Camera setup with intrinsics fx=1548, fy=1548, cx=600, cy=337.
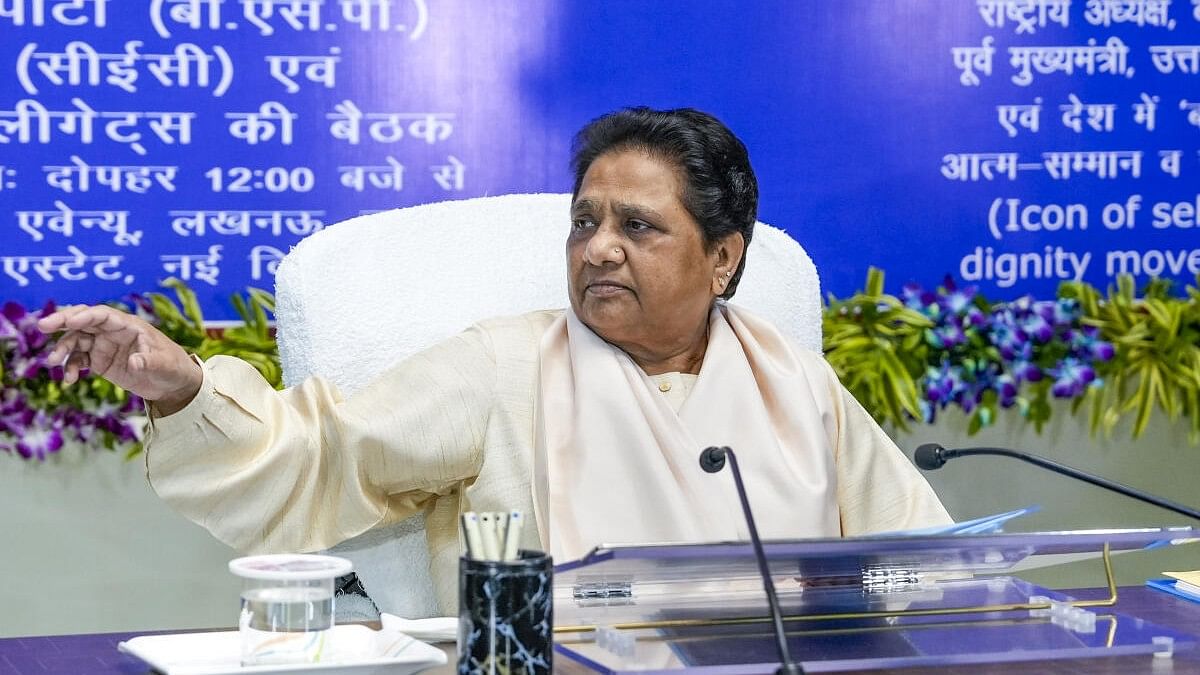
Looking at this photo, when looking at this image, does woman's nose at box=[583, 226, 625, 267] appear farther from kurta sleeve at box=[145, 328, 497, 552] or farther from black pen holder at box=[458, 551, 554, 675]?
black pen holder at box=[458, 551, 554, 675]

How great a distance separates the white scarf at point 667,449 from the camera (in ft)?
7.52

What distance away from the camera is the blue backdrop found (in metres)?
3.32

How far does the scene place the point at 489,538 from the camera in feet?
4.50

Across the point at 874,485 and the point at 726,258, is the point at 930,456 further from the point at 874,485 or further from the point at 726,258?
the point at 726,258

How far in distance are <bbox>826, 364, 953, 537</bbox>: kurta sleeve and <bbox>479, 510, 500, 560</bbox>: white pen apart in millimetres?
1215

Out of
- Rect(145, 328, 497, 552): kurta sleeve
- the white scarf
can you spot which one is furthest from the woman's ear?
Rect(145, 328, 497, 552): kurta sleeve

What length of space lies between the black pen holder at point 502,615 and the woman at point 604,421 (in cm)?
82

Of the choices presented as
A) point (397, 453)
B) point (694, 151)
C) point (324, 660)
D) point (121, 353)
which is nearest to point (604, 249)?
point (694, 151)

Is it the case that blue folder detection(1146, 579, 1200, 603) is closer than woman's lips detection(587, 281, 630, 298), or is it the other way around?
blue folder detection(1146, 579, 1200, 603)

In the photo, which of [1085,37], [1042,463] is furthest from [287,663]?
[1085,37]

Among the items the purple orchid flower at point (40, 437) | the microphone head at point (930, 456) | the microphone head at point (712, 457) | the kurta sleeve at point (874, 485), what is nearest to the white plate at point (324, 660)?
the microphone head at point (712, 457)

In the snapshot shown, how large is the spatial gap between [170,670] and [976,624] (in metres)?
0.87

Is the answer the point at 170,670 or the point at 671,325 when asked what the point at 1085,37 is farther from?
the point at 170,670

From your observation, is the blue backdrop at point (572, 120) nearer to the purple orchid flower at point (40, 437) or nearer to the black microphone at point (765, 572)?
the purple orchid flower at point (40, 437)
